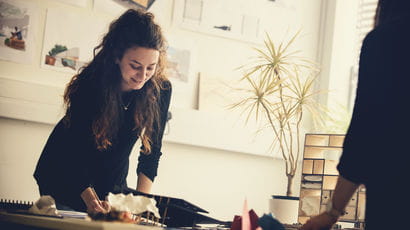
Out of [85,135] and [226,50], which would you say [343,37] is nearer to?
[226,50]

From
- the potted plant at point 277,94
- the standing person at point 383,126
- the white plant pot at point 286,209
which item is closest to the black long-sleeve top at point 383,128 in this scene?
the standing person at point 383,126

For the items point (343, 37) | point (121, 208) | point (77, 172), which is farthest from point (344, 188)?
point (343, 37)

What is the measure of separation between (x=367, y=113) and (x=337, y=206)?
0.21m

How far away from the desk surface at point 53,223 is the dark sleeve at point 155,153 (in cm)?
106

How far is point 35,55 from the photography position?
283 cm

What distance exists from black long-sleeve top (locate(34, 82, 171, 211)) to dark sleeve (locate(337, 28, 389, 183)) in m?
0.96

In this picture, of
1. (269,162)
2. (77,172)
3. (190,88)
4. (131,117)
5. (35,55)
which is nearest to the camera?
(77,172)

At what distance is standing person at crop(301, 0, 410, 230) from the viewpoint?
1.11 metres

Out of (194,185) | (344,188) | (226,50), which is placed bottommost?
(194,185)

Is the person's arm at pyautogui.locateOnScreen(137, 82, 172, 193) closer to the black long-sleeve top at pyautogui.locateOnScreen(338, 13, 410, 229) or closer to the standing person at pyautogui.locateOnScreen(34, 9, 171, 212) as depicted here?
the standing person at pyautogui.locateOnScreen(34, 9, 171, 212)

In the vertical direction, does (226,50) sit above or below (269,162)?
above

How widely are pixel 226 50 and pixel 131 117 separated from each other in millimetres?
1390

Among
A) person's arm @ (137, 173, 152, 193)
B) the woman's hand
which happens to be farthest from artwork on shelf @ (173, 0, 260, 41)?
the woman's hand

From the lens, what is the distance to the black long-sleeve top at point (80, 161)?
1.92 metres
